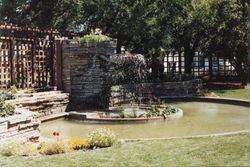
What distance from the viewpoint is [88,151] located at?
8719mm

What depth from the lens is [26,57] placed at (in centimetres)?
1658

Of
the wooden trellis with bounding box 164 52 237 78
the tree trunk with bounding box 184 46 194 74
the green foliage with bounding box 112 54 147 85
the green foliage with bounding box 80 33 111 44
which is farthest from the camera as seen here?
the wooden trellis with bounding box 164 52 237 78

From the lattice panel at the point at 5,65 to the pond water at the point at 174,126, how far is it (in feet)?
8.11

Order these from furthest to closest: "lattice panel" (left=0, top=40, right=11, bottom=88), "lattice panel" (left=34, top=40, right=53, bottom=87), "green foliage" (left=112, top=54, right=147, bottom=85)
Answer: "green foliage" (left=112, top=54, right=147, bottom=85) < "lattice panel" (left=34, top=40, right=53, bottom=87) < "lattice panel" (left=0, top=40, right=11, bottom=88)

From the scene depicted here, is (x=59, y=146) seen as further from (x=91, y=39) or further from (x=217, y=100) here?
(x=217, y=100)

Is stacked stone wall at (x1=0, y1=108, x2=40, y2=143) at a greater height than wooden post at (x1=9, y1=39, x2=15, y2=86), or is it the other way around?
wooden post at (x1=9, y1=39, x2=15, y2=86)

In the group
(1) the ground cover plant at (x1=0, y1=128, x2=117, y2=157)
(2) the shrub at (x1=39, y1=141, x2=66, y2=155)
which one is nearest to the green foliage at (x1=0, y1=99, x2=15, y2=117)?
(1) the ground cover plant at (x1=0, y1=128, x2=117, y2=157)

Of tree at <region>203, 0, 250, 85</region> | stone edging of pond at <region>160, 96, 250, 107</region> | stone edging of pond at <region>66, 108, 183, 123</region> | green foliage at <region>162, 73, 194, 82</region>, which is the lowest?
stone edging of pond at <region>66, 108, 183, 123</region>

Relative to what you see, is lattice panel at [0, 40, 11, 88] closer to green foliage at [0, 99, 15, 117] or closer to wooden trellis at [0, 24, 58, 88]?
wooden trellis at [0, 24, 58, 88]

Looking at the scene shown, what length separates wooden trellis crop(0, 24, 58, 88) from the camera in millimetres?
15609

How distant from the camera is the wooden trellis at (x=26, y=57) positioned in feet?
51.2

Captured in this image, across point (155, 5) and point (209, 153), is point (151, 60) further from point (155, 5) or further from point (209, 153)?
point (209, 153)

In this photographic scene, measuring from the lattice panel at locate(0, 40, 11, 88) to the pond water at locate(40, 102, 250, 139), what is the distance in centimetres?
247

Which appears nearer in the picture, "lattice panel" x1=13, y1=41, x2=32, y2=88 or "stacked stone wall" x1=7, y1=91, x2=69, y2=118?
"stacked stone wall" x1=7, y1=91, x2=69, y2=118
